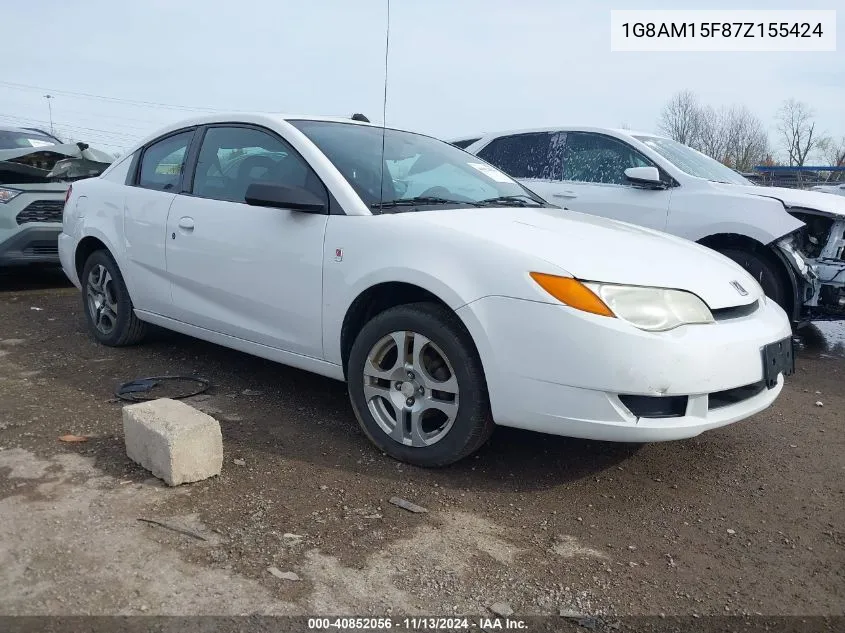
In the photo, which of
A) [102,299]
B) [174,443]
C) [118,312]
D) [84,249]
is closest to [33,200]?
[84,249]

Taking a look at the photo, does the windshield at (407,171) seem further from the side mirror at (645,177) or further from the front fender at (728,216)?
the front fender at (728,216)

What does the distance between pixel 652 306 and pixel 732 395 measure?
0.59m

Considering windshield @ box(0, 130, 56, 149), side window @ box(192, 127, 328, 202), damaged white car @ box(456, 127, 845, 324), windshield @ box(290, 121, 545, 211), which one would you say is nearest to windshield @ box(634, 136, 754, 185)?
damaged white car @ box(456, 127, 845, 324)

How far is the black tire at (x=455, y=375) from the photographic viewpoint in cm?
293

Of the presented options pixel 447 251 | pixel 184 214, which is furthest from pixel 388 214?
pixel 184 214

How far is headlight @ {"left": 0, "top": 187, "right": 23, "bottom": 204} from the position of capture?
709 centimetres

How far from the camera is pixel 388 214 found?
10.9 feet

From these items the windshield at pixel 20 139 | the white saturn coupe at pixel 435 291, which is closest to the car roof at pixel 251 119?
the white saturn coupe at pixel 435 291

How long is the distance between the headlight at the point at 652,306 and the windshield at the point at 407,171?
1.09m

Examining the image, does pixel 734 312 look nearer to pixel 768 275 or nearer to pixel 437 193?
pixel 437 193

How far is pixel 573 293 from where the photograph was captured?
8.96ft

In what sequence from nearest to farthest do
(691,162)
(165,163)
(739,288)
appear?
(739,288) → (165,163) → (691,162)

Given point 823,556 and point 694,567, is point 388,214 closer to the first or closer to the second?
point 694,567

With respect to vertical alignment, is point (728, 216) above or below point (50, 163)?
below
